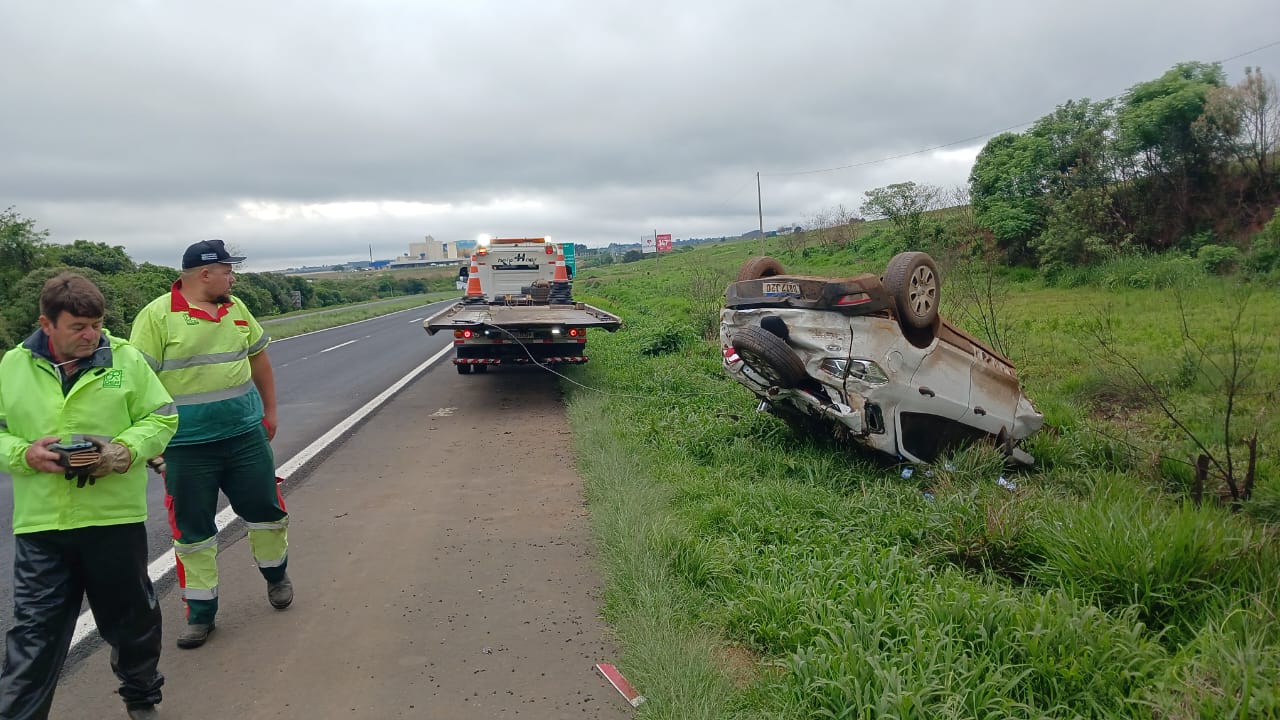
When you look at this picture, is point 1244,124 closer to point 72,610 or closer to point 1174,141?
point 1174,141

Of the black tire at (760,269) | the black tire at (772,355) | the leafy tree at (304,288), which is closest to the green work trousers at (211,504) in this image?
the black tire at (772,355)

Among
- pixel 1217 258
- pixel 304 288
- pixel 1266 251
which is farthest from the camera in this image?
pixel 304 288

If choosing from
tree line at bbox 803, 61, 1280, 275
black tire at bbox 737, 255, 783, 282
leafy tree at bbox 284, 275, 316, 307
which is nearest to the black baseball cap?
black tire at bbox 737, 255, 783, 282

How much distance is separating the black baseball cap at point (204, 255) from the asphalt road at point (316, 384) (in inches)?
85.3

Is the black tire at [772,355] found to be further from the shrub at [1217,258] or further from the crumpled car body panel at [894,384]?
the shrub at [1217,258]

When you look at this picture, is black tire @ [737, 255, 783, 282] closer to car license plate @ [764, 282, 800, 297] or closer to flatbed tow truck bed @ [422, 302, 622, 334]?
car license plate @ [764, 282, 800, 297]

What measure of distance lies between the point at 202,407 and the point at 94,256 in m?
35.4

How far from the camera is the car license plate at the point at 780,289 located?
5.58m

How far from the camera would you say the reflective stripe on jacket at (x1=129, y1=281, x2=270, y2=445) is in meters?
3.69

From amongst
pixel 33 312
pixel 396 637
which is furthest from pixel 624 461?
pixel 33 312

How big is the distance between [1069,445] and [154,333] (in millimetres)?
6483

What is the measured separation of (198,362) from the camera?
3.76 m

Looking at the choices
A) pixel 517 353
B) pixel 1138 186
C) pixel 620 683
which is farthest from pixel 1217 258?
pixel 620 683

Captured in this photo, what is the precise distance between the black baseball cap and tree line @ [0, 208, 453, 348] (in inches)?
342
